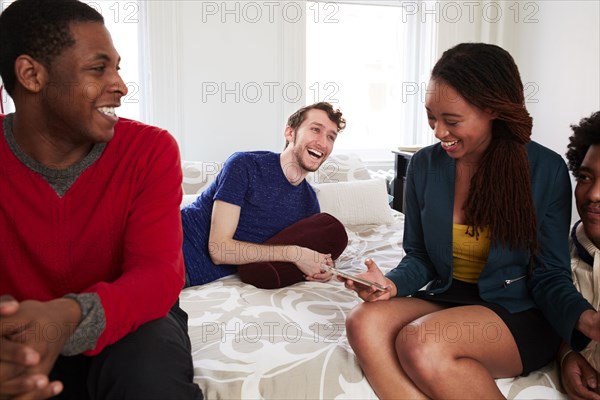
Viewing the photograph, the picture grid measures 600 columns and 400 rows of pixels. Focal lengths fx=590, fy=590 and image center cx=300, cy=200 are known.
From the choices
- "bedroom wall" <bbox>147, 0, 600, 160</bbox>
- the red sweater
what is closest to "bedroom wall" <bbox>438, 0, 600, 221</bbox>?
"bedroom wall" <bbox>147, 0, 600, 160</bbox>

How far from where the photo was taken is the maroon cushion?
5.67 ft

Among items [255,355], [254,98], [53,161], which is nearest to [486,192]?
[255,355]

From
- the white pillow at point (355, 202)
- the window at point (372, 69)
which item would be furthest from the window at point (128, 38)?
the white pillow at point (355, 202)

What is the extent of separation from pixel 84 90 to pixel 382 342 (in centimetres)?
80

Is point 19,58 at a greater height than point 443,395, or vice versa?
point 19,58

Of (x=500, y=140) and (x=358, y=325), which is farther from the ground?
(x=500, y=140)

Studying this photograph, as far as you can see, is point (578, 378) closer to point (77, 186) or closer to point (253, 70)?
point (77, 186)

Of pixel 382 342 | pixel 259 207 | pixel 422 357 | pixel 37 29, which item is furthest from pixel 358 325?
pixel 37 29

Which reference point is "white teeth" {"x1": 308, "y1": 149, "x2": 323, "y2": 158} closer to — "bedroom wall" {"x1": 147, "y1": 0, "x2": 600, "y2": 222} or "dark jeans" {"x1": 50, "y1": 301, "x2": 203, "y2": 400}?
"dark jeans" {"x1": 50, "y1": 301, "x2": 203, "y2": 400}

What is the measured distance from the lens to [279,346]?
1344 millimetres

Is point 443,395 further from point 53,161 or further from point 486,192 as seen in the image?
point 53,161

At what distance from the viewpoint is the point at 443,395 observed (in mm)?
1134

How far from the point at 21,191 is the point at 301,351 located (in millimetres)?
676

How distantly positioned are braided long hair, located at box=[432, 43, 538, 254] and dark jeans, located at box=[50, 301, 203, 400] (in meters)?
0.75
